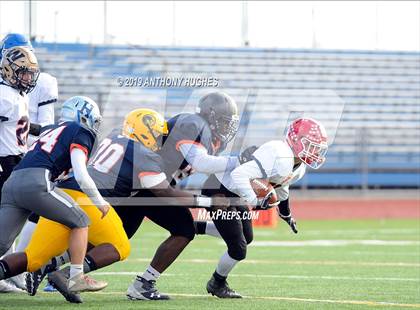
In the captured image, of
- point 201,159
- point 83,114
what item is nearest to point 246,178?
point 201,159

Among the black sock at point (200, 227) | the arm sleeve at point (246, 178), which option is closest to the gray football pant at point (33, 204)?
the arm sleeve at point (246, 178)

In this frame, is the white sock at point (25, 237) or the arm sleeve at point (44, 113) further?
the arm sleeve at point (44, 113)

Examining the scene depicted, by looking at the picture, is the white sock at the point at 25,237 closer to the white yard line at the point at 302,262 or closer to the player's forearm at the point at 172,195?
the player's forearm at the point at 172,195

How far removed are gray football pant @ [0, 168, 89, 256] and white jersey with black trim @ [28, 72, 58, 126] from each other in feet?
5.70

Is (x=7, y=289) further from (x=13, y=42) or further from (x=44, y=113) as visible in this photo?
(x=13, y=42)

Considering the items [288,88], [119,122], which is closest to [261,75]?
[288,88]

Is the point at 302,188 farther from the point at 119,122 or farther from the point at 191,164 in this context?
the point at 191,164

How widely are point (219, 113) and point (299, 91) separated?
55.6ft

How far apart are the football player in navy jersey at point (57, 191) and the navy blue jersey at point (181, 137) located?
71 cm

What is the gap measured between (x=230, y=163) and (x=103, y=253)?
1.22 m

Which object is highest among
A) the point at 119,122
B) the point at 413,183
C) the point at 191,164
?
the point at 191,164

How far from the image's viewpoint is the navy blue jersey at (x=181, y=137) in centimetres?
714

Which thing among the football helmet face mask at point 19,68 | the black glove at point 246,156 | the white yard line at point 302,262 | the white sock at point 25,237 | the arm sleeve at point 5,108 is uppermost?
the football helmet face mask at point 19,68

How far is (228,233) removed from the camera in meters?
7.17
